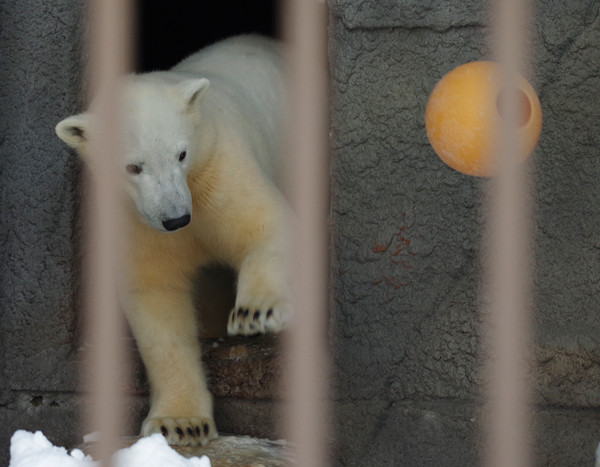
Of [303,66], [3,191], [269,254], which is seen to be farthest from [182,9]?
[303,66]

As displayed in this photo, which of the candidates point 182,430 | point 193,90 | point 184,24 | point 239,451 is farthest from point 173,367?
point 184,24

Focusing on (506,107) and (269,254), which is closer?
(506,107)

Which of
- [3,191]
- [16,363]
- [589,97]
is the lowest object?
[16,363]

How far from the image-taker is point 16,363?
274 centimetres

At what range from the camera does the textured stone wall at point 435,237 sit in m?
2.39

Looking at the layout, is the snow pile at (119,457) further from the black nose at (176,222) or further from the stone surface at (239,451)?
the black nose at (176,222)

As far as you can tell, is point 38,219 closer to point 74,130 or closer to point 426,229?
point 74,130

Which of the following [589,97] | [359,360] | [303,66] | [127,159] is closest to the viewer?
[303,66]

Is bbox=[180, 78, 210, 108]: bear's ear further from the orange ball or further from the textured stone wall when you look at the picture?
the orange ball

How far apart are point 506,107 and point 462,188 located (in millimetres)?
1002

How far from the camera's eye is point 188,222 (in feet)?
7.14

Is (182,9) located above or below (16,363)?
above

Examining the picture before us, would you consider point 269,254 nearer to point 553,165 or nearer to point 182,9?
point 553,165

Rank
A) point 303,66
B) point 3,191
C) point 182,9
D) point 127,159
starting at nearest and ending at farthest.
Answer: point 303,66 → point 127,159 → point 3,191 → point 182,9
